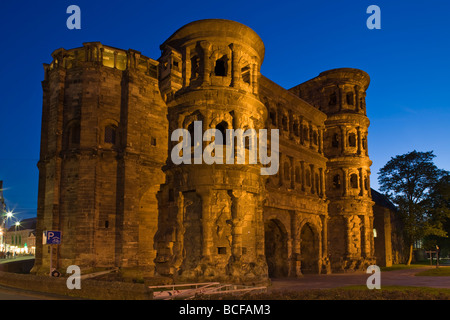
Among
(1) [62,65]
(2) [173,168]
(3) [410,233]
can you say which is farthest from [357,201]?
(1) [62,65]

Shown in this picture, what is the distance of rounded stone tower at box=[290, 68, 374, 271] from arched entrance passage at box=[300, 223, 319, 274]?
443cm

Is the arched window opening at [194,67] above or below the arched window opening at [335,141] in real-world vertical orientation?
above

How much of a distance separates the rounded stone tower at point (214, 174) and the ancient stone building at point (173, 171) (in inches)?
2.4

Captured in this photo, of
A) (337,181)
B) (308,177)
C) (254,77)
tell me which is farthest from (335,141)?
(254,77)

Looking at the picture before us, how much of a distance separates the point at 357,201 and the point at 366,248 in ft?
15.0

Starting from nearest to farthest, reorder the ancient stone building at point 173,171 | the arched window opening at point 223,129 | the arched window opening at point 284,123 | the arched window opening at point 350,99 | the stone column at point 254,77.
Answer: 1. the ancient stone building at point 173,171
2. the arched window opening at point 223,129
3. the stone column at point 254,77
4. the arched window opening at point 284,123
5. the arched window opening at point 350,99

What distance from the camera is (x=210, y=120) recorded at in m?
23.0

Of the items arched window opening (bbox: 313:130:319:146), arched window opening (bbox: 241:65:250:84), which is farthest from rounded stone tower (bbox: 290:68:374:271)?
arched window opening (bbox: 241:65:250:84)

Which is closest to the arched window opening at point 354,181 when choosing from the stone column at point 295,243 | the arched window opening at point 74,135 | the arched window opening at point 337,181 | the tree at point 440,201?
the arched window opening at point 337,181

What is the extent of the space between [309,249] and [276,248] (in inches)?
204

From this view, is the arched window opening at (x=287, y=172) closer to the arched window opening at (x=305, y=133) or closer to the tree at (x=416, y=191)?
the arched window opening at (x=305, y=133)

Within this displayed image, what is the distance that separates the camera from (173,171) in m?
23.9

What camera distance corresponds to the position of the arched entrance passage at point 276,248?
32.1 meters
